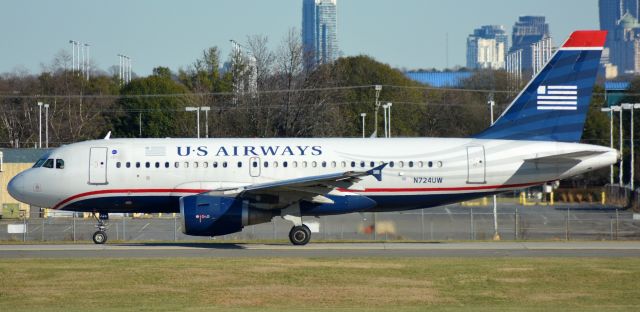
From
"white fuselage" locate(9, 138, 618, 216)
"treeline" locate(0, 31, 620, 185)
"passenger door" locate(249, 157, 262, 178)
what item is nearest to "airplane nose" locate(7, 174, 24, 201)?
"white fuselage" locate(9, 138, 618, 216)

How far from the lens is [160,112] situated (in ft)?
333

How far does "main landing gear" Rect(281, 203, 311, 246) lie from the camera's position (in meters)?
37.1

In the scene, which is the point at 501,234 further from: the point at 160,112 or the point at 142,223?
the point at 160,112

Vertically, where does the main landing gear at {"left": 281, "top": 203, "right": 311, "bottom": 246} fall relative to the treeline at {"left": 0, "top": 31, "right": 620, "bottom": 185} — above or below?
below

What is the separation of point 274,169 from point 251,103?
47.9 meters

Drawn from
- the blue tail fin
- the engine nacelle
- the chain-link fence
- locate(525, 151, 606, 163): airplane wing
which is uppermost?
the blue tail fin

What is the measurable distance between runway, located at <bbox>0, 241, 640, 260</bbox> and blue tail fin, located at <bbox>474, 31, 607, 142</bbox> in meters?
3.93

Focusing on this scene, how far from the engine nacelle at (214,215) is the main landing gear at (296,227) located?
1.27 m

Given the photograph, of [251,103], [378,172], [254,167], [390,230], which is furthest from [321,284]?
[251,103]

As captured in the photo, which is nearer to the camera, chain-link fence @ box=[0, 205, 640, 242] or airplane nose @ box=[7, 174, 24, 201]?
airplane nose @ box=[7, 174, 24, 201]

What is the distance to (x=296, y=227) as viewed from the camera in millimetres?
37375

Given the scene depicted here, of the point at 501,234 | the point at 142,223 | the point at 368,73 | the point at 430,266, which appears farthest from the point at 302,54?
the point at 430,266

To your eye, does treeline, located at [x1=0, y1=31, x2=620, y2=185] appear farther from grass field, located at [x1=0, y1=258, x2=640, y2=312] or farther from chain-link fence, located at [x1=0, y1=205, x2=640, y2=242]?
grass field, located at [x1=0, y1=258, x2=640, y2=312]

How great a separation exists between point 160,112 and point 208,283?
250 ft
